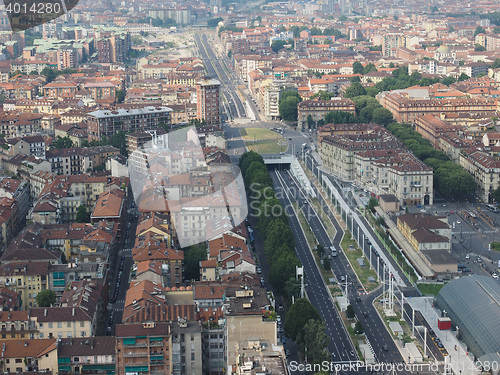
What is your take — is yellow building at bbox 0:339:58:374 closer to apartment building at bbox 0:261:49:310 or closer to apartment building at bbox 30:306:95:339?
apartment building at bbox 30:306:95:339

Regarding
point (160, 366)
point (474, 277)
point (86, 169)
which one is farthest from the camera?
point (86, 169)

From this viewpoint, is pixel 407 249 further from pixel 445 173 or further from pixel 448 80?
pixel 448 80

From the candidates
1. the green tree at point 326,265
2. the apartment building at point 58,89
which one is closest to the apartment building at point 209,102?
the apartment building at point 58,89

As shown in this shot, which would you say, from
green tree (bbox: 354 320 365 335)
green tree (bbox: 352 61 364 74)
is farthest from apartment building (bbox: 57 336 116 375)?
green tree (bbox: 352 61 364 74)

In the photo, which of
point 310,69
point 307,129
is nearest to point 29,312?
point 307,129

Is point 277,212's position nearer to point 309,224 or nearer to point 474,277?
point 309,224

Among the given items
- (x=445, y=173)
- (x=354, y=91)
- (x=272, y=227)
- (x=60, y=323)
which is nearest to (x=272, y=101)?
(x=354, y=91)
